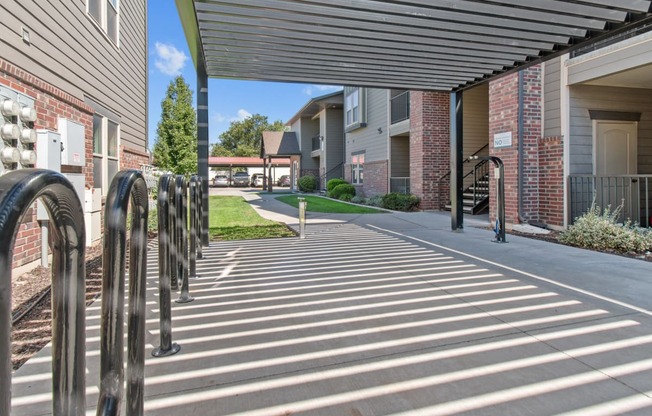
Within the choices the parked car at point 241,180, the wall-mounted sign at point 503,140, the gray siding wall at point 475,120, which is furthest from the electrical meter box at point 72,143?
the parked car at point 241,180

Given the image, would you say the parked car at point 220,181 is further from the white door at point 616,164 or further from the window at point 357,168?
the white door at point 616,164

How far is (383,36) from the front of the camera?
6.04 metres

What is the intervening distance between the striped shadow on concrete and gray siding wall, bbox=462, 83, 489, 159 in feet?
34.8

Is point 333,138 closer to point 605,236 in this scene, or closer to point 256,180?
point 256,180

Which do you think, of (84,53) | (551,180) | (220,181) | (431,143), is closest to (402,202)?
(431,143)

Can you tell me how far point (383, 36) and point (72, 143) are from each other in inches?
192

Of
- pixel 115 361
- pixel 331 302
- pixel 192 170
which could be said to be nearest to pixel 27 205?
pixel 115 361

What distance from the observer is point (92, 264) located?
5980 millimetres

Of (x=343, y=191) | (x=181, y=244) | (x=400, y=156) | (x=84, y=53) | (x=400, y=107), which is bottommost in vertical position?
(x=181, y=244)

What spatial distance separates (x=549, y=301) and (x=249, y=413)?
3.27m

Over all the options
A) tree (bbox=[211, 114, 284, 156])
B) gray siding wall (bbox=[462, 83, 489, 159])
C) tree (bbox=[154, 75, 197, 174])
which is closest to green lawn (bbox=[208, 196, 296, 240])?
gray siding wall (bbox=[462, 83, 489, 159])

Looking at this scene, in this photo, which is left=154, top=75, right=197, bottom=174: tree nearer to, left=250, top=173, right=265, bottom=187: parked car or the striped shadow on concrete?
left=250, top=173, right=265, bottom=187: parked car

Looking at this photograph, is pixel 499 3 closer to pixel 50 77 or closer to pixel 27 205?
pixel 27 205

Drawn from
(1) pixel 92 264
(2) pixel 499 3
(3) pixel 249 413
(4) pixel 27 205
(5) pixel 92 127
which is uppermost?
(2) pixel 499 3
